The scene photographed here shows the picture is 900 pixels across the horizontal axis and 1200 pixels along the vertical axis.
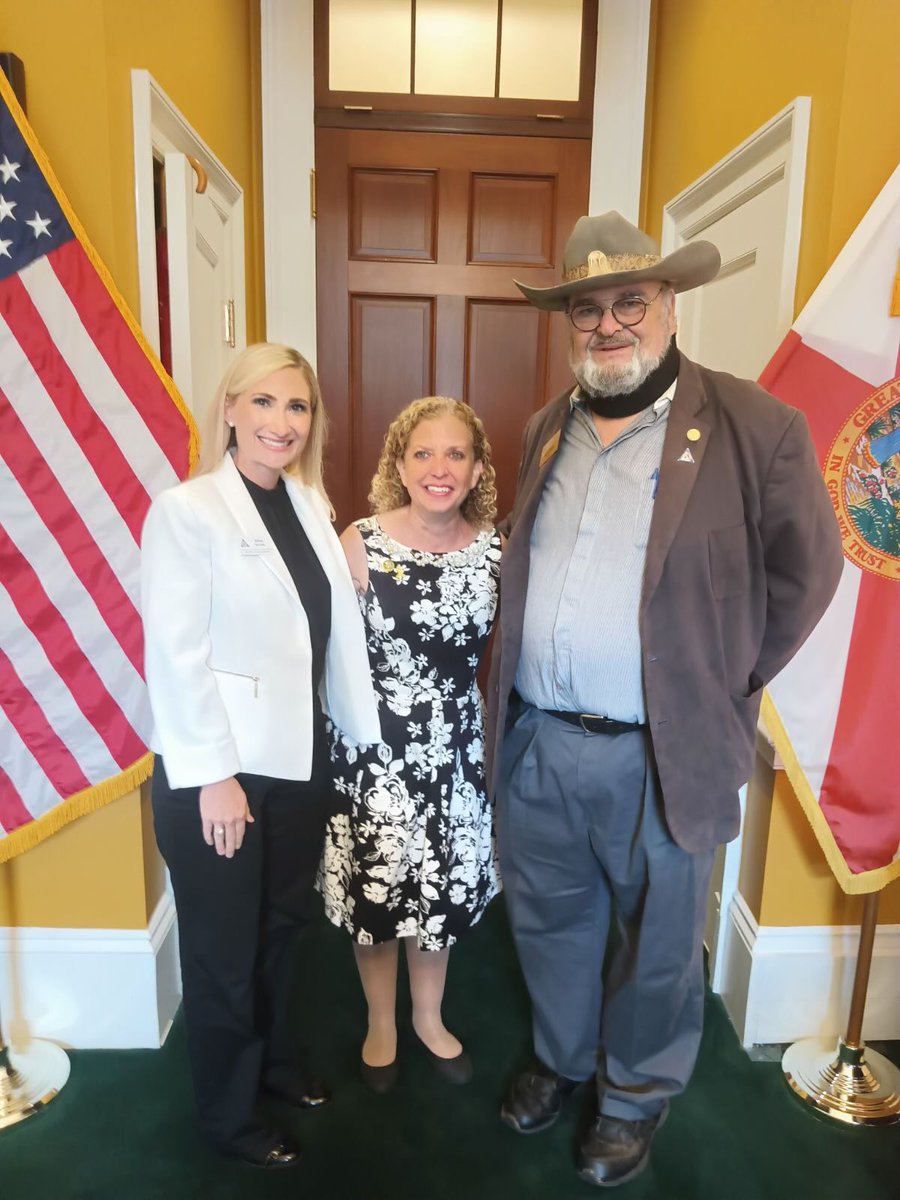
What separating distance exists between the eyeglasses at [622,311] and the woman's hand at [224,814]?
1029mm

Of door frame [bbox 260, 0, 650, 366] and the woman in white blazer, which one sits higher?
door frame [bbox 260, 0, 650, 366]

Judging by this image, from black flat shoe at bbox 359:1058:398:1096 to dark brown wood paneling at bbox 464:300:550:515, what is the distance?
175 cm

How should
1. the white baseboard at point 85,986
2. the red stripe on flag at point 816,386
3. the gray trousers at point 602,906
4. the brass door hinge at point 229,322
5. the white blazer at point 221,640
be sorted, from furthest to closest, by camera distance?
1. the brass door hinge at point 229,322
2. the white baseboard at point 85,986
3. the red stripe on flag at point 816,386
4. the gray trousers at point 602,906
5. the white blazer at point 221,640

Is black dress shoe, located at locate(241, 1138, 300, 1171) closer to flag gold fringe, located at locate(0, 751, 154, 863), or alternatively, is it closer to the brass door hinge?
flag gold fringe, located at locate(0, 751, 154, 863)

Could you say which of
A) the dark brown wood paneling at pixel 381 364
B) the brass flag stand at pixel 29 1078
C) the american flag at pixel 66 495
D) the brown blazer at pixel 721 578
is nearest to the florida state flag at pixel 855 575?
the brown blazer at pixel 721 578

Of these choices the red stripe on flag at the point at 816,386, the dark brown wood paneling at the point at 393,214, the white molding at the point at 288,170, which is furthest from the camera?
the dark brown wood paneling at the point at 393,214

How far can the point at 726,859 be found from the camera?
2.11 metres

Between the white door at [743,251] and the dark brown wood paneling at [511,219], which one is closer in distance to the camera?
the white door at [743,251]

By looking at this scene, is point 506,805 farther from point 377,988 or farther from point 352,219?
point 352,219

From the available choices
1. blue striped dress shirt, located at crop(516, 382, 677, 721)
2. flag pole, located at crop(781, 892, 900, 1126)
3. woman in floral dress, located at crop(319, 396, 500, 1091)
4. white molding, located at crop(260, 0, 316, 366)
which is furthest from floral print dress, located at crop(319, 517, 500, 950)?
white molding, located at crop(260, 0, 316, 366)

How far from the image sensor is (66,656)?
1728 mm

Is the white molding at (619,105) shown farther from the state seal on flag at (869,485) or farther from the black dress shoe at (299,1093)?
the black dress shoe at (299,1093)

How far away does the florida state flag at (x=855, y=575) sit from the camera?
1.59 m

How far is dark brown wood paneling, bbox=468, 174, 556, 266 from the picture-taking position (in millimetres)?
2764
